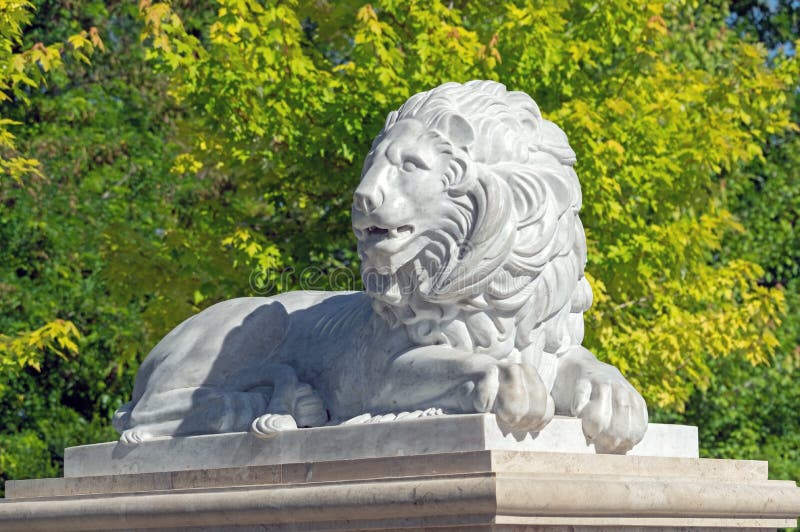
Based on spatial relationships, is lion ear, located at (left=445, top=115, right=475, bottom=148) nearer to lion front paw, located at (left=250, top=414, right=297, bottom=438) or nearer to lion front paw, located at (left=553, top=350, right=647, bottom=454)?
lion front paw, located at (left=553, top=350, right=647, bottom=454)

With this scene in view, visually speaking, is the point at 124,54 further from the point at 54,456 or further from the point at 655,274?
the point at 655,274

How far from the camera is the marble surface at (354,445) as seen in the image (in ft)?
16.0

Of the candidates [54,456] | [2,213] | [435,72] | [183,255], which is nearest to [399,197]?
[435,72]

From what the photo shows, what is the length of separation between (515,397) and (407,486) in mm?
497

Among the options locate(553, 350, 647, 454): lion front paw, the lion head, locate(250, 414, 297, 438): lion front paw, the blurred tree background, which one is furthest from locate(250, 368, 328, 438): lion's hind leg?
the blurred tree background

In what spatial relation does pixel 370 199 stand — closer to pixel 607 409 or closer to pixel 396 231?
pixel 396 231

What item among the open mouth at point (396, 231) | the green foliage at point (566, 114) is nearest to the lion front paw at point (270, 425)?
the open mouth at point (396, 231)

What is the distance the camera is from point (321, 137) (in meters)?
10.4

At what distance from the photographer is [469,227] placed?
17.0 feet

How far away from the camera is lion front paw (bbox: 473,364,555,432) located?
486 centimetres

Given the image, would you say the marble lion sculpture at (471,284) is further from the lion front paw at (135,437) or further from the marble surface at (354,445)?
the lion front paw at (135,437)

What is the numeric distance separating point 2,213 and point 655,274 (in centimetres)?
712

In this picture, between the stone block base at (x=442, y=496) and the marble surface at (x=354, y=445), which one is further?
the marble surface at (x=354, y=445)

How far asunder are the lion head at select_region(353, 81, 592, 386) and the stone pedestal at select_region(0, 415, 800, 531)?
1.54ft
